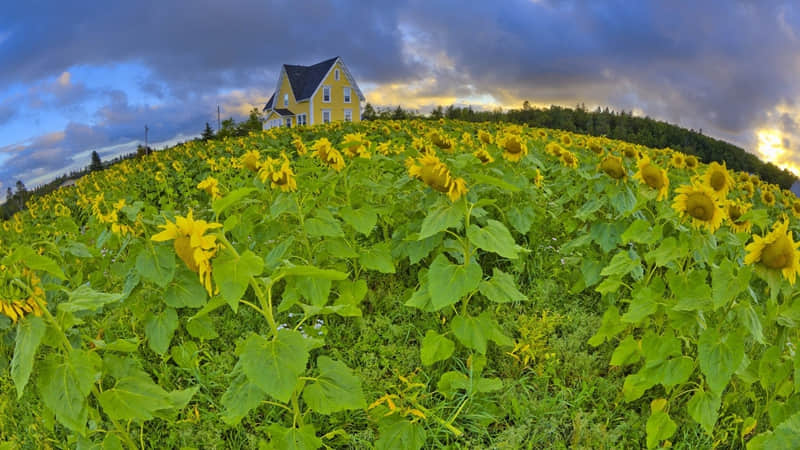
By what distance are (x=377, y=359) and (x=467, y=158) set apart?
1.33 meters

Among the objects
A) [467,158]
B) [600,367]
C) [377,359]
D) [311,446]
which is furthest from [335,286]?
[600,367]

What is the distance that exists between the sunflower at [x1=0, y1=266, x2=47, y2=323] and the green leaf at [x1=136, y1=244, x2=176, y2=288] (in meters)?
0.43

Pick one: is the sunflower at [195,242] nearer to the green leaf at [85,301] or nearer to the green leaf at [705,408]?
the green leaf at [85,301]

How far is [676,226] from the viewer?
294 centimetres

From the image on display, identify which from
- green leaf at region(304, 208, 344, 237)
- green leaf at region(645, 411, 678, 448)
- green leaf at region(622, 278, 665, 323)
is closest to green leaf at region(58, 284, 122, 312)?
green leaf at region(304, 208, 344, 237)

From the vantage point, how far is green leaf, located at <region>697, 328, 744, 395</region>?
81.8 inches

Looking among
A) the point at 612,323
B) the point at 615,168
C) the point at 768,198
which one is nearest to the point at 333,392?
the point at 612,323

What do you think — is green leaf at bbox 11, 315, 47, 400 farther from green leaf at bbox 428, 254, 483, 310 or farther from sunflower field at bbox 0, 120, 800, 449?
green leaf at bbox 428, 254, 483, 310

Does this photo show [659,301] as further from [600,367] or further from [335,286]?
[335,286]

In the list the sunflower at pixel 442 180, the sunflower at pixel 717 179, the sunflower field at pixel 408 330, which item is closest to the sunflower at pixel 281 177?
the sunflower field at pixel 408 330

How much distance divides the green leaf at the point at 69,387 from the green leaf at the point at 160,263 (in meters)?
0.47

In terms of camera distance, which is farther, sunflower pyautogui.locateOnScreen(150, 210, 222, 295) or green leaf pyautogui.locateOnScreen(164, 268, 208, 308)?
green leaf pyautogui.locateOnScreen(164, 268, 208, 308)

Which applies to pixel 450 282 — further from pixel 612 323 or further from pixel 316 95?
pixel 316 95

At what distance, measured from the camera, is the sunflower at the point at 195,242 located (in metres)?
1.69
